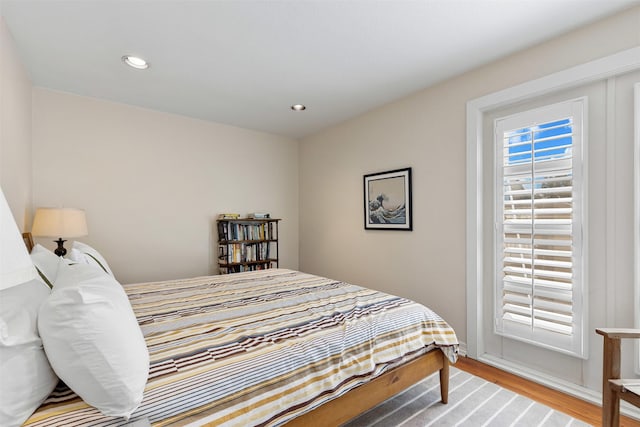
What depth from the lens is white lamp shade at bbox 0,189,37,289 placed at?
80 cm

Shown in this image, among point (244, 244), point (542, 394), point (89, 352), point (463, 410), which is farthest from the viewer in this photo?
point (244, 244)

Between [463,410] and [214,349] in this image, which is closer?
[214,349]

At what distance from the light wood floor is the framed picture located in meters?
1.33

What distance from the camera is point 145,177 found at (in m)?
3.46

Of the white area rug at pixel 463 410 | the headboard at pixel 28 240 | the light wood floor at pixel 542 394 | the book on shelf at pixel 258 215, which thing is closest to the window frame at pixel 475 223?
the light wood floor at pixel 542 394

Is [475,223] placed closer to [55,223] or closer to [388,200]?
[388,200]

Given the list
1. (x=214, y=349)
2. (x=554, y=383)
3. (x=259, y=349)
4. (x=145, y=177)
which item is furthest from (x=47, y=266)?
(x=554, y=383)

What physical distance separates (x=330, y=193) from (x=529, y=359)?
273 cm

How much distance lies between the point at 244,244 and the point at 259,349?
2618 millimetres

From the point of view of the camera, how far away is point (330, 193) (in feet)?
13.7

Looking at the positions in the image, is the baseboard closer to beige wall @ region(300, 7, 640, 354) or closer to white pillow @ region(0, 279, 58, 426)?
beige wall @ region(300, 7, 640, 354)

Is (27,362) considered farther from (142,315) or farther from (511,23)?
(511,23)

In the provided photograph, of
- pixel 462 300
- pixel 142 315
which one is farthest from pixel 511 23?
pixel 142 315

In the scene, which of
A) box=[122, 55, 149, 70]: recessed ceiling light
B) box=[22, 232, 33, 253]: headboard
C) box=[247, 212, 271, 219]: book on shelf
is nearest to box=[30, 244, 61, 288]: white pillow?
box=[22, 232, 33, 253]: headboard
